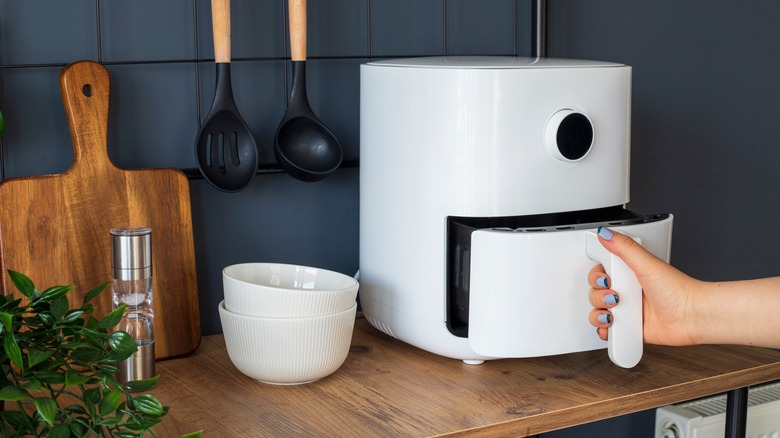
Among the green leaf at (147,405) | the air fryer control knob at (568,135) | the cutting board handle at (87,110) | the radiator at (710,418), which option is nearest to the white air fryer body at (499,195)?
the air fryer control knob at (568,135)

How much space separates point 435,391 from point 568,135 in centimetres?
33

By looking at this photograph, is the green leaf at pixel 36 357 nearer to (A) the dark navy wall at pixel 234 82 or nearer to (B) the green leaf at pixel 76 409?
(B) the green leaf at pixel 76 409

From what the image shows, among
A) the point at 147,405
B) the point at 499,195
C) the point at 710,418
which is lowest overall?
the point at 710,418

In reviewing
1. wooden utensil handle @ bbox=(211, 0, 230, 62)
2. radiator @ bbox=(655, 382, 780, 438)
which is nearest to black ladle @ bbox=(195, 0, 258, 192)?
wooden utensil handle @ bbox=(211, 0, 230, 62)

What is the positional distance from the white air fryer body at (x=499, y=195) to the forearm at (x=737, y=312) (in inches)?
3.1

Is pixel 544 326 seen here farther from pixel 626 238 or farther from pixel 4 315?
pixel 4 315

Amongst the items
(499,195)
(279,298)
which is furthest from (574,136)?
(279,298)

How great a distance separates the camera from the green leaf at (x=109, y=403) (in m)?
0.65

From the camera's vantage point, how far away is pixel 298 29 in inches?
46.8

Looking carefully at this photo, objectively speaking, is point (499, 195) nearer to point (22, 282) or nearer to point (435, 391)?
point (435, 391)

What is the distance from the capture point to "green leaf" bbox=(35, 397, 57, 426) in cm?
57

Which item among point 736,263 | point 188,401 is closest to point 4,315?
point 188,401

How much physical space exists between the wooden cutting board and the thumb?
1.73ft

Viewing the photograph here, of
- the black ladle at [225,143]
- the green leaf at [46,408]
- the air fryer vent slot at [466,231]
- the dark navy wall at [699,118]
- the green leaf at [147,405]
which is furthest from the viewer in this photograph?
the dark navy wall at [699,118]
